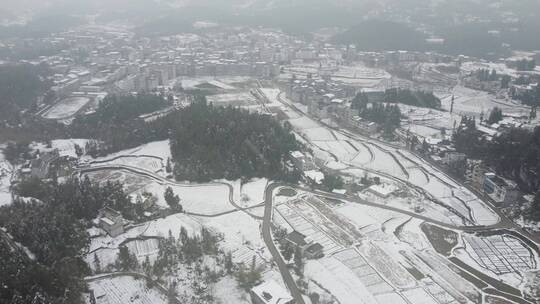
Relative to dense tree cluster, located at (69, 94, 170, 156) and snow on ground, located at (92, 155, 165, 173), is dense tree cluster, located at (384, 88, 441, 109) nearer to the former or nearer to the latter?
dense tree cluster, located at (69, 94, 170, 156)

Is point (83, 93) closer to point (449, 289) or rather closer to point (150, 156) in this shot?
point (150, 156)

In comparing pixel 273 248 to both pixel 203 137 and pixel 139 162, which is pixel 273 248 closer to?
pixel 203 137

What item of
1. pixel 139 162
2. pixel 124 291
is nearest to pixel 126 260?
pixel 124 291

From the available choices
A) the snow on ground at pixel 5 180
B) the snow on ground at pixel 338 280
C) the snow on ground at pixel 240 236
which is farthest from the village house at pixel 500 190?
the snow on ground at pixel 5 180

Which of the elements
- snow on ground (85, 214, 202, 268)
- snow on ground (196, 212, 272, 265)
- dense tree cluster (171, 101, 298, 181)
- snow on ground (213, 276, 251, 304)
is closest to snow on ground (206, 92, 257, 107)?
dense tree cluster (171, 101, 298, 181)

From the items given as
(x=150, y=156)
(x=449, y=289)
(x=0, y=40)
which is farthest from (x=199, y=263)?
→ (x=0, y=40)

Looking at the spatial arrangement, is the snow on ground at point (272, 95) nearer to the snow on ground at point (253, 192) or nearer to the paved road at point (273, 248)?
the snow on ground at point (253, 192)
